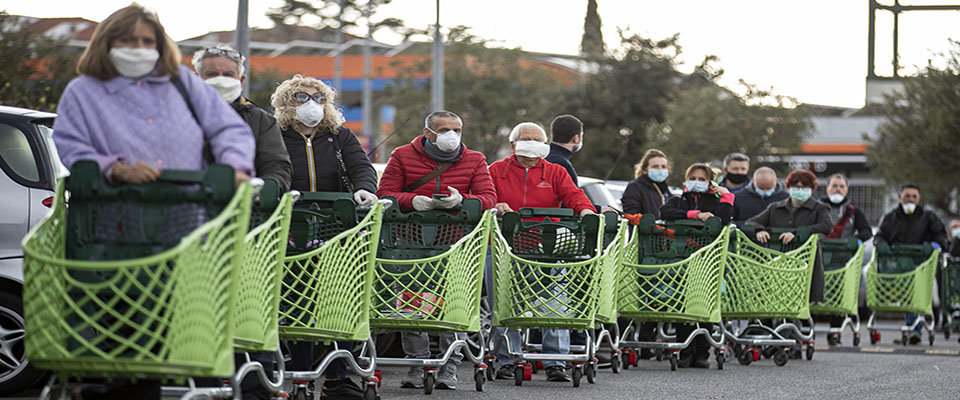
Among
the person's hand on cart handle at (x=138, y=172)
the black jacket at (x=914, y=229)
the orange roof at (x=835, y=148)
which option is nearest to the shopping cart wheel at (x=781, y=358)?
the black jacket at (x=914, y=229)

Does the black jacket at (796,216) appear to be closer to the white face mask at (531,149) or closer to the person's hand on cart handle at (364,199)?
the white face mask at (531,149)

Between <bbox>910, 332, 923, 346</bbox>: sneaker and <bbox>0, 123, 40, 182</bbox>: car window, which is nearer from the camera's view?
<bbox>0, 123, 40, 182</bbox>: car window

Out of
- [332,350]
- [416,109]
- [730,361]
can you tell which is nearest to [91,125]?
[332,350]

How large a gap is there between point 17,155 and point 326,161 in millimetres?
1595

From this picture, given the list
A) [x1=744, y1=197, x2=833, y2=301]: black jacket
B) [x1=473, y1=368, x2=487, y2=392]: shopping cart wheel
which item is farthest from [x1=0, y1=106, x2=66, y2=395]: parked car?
[x1=744, y1=197, x2=833, y2=301]: black jacket

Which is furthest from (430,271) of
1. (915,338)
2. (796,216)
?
(915,338)

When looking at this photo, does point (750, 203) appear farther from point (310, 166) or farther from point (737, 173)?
point (310, 166)

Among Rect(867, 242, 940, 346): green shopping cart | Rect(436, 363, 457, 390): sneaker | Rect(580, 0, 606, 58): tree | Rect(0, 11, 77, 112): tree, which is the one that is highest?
Rect(580, 0, 606, 58): tree

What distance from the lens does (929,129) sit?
32781mm

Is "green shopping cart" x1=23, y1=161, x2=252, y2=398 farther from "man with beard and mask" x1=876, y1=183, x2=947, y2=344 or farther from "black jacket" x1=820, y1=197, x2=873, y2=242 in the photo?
"man with beard and mask" x1=876, y1=183, x2=947, y2=344

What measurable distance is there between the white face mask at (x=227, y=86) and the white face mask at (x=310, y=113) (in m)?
1.20

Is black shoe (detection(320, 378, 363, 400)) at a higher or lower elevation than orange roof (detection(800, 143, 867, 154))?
lower

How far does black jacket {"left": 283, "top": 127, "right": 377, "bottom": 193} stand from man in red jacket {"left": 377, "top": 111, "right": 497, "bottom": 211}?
0.89 meters

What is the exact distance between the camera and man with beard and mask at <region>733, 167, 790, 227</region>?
13.9 meters
